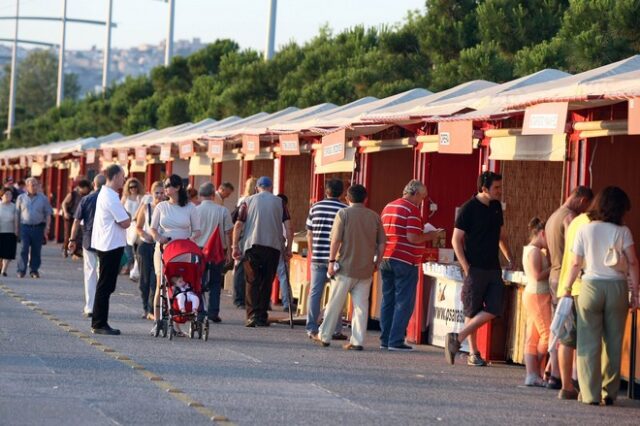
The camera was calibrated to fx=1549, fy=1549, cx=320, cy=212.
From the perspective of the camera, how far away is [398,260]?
16422mm

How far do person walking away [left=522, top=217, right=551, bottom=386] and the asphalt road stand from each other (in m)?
0.28

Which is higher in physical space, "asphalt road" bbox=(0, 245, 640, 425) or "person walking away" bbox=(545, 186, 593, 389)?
"person walking away" bbox=(545, 186, 593, 389)

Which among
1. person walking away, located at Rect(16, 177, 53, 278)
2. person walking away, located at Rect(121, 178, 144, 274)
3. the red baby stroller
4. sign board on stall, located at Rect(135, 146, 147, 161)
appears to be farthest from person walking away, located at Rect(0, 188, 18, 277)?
the red baby stroller

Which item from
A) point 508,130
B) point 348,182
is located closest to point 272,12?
point 348,182

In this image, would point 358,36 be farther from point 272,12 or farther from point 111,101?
point 111,101

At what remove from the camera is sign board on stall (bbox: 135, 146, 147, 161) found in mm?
32906

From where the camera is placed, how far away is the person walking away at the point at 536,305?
44.8ft

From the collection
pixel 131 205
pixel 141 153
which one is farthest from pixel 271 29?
pixel 131 205

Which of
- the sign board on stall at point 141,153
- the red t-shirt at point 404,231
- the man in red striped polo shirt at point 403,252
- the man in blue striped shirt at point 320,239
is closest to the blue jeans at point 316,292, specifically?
the man in blue striped shirt at point 320,239

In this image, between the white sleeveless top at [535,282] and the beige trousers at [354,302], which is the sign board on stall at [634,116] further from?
the beige trousers at [354,302]

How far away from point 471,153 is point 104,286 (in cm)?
415

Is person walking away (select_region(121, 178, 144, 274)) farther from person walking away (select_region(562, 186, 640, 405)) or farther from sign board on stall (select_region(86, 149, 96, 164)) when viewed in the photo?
sign board on stall (select_region(86, 149, 96, 164))

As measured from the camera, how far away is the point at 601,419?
11.5 metres

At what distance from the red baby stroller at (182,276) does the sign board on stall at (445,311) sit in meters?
2.61
